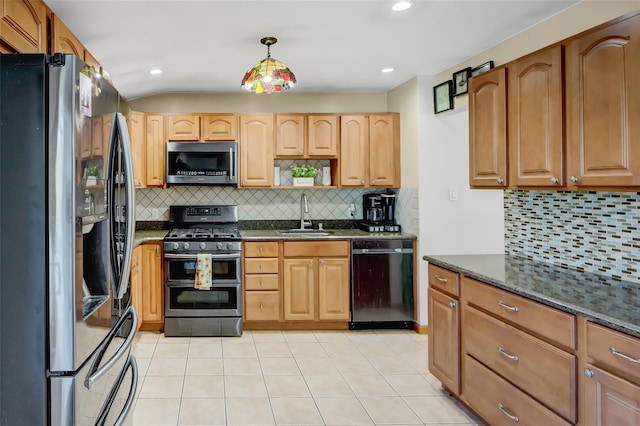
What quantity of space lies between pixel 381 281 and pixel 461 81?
197cm

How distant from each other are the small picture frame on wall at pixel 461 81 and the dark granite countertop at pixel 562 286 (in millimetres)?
1586

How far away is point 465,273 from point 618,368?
1.10 meters

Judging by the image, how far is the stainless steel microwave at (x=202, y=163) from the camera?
487 centimetres

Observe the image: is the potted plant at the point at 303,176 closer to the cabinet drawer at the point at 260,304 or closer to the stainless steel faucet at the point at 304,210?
the stainless steel faucet at the point at 304,210

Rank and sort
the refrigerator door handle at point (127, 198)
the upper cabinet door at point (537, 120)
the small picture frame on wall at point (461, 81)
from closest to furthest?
1. the refrigerator door handle at point (127, 198)
2. the upper cabinet door at point (537, 120)
3. the small picture frame on wall at point (461, 81)

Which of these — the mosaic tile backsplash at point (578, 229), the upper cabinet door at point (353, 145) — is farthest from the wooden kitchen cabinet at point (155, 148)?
the mosaic tile backsplash at point (578, 229)

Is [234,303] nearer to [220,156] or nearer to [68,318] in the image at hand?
[220,156]

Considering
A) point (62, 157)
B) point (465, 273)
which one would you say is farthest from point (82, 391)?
point (465, 273)

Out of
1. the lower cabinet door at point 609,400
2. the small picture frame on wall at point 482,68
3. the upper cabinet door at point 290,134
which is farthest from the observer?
the upper cabinet door at point 290,134

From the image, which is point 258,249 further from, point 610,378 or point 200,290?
point 610,378

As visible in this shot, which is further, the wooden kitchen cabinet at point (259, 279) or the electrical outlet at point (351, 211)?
the electrical outlet at point (351, 211)

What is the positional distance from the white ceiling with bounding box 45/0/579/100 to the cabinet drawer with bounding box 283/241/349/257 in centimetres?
159

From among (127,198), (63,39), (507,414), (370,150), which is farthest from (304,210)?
(127,198)

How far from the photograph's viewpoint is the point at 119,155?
1.94 meters
